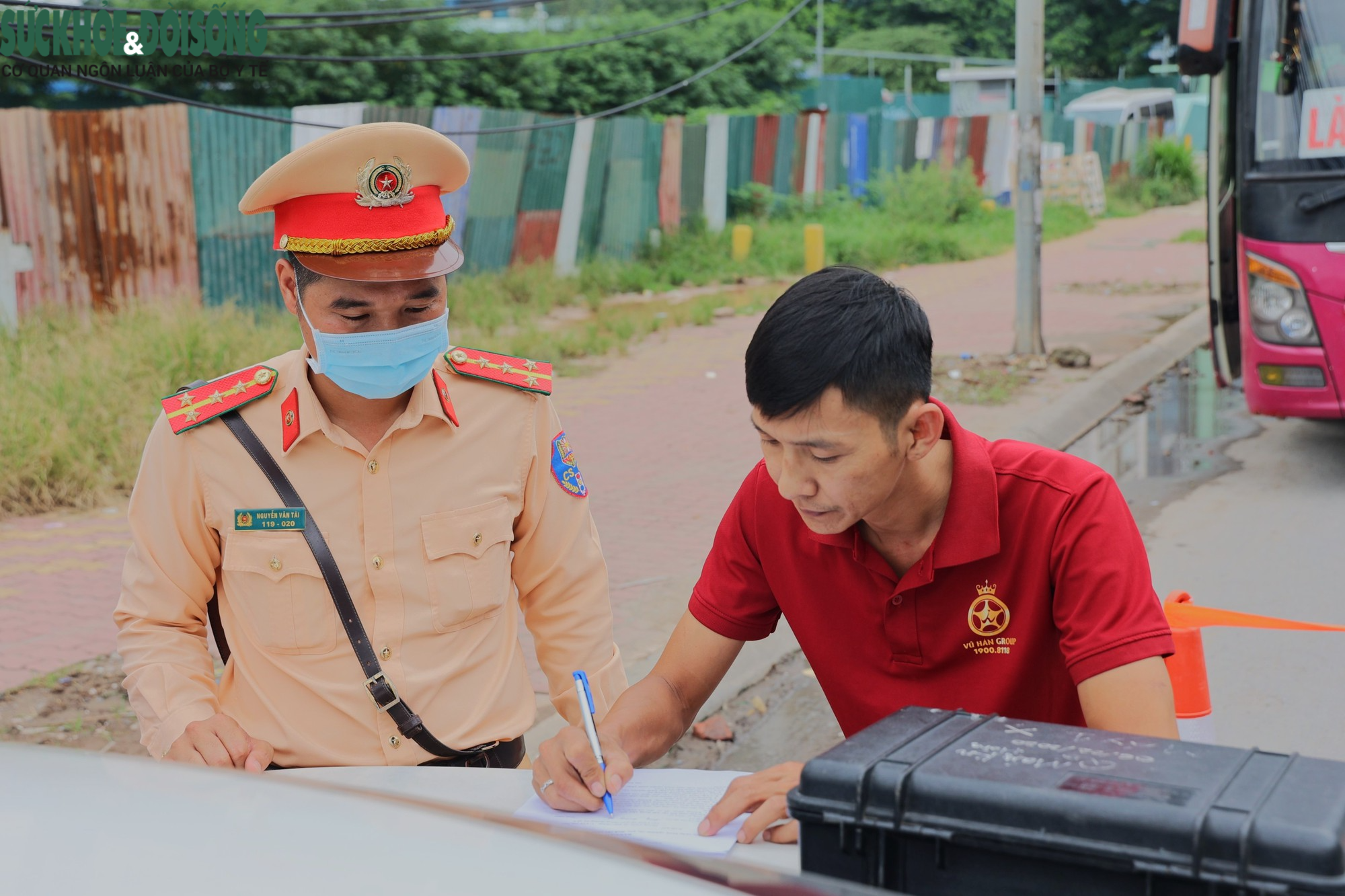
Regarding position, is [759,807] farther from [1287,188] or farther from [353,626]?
[1287,188]

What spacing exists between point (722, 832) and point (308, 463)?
3.64ft

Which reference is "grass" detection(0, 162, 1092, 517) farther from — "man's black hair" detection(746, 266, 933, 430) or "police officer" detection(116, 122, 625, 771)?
"man's black hair" detection(746, 266, 933, 430)

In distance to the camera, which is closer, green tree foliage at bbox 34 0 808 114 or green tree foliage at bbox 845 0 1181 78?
green tree foliage at bbox 34 0 808 114

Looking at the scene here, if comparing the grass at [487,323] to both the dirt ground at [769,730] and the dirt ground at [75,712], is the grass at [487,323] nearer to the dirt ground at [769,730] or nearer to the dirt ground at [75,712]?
the dirt ground at [75,712]

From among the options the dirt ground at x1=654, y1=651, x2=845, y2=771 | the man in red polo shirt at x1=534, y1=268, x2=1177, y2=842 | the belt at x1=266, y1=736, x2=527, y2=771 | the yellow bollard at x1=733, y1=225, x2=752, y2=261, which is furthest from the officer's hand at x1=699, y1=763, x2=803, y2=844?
the yellow bollard at x1=733, y1=225, x2=752, y2=261

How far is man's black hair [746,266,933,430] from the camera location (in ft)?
6.09

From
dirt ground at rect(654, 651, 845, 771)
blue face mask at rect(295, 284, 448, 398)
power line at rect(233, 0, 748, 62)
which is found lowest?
dirt ground at rect(654, 651, 845, 771)

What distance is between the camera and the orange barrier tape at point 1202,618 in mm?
2352

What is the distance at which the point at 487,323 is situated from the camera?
12164 mm

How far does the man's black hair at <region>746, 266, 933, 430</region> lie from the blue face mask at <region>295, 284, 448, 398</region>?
803 millimetres

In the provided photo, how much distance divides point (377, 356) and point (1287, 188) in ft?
18.7

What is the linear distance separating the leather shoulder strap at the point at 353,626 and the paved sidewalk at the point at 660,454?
7.69ft

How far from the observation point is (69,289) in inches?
428

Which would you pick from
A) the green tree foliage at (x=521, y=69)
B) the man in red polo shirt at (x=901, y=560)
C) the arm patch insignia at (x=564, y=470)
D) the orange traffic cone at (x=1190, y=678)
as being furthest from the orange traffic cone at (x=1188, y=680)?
the green tree foliage at (x=521, y=69)
